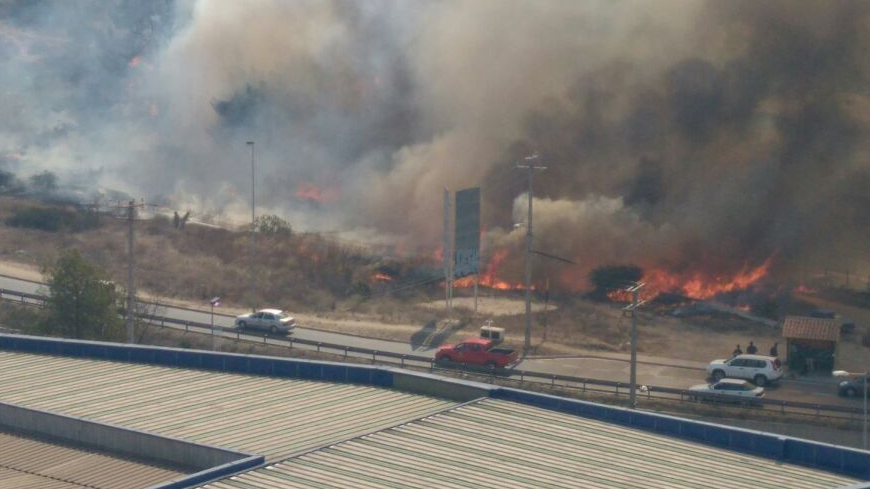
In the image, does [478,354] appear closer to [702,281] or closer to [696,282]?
[696,282]

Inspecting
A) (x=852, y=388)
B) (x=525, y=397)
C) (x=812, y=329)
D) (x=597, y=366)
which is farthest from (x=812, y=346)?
(x=525, y=397)

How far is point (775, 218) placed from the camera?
169 ft

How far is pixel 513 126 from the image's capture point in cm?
6050

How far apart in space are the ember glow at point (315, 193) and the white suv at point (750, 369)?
109 feet

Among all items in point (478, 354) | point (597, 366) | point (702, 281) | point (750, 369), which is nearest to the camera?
point (750, 369)

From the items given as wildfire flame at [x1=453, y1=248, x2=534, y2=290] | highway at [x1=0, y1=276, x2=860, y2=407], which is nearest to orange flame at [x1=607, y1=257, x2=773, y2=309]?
wildfire flame at [x1=453, y1=248, x2=534, y2=290]

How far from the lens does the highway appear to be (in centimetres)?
3644

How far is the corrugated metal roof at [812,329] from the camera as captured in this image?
38156 millimetres

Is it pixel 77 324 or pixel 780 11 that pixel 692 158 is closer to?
pixel 780 11

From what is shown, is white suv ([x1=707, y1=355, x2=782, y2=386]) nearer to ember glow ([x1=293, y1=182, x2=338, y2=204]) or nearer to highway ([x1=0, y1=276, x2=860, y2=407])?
highway ([x1=0, y1=276, x2=860, y2=407])

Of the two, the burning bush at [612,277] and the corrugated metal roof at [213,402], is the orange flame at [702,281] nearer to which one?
the burning bush at [612,277]

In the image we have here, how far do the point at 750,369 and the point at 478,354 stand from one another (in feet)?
27.3

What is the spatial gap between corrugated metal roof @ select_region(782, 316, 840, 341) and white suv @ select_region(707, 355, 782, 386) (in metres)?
1.25

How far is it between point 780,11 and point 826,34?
95.7 inches
